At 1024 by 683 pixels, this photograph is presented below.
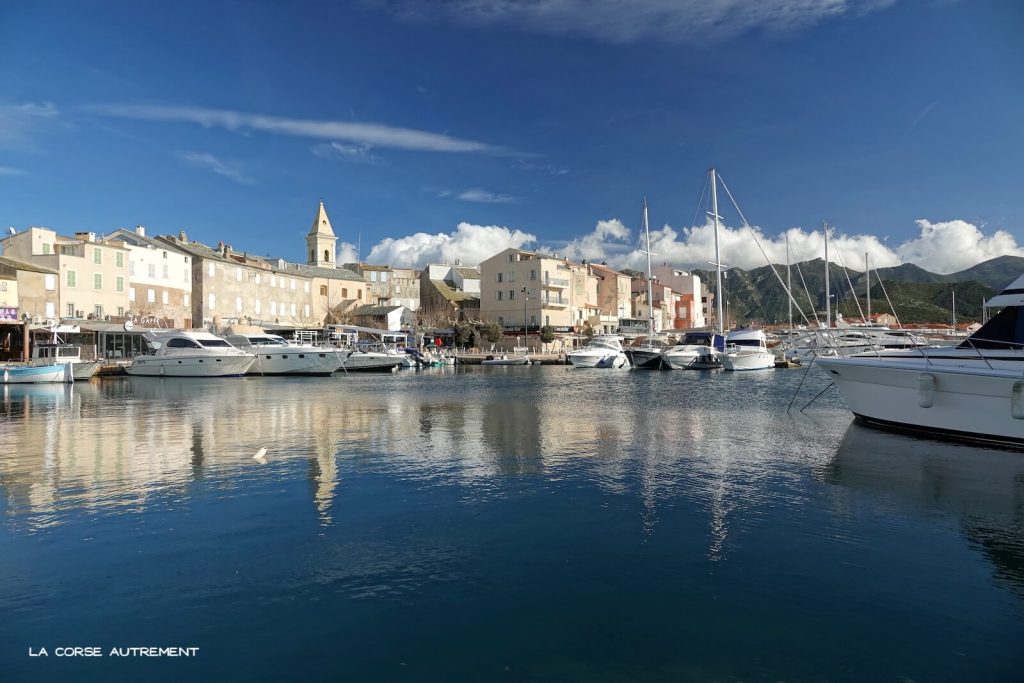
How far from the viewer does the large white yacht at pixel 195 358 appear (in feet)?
164

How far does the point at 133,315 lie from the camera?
61.9 metres

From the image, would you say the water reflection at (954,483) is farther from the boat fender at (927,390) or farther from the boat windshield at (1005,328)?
the boat windshield at (1005,328)

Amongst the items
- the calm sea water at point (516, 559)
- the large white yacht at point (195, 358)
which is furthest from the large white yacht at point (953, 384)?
the large white yacht at point (195, 358)

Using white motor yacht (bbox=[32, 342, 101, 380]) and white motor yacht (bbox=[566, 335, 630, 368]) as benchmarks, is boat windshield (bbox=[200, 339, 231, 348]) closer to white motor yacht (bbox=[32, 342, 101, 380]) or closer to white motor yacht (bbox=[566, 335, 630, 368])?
white motor yacht (bbox=[32, 342, 101, 380])

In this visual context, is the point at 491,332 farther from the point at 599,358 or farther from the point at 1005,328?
the point at 1005,328

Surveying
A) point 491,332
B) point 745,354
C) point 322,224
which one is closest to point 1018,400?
point 745,354

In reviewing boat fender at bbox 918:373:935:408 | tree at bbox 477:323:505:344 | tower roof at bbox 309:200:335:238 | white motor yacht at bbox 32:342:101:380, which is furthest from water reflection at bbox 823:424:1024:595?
tower roof at bbox 309:200:335:238

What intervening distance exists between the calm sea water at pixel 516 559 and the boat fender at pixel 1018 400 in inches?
42.6

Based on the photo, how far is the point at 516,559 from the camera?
29.3 ft

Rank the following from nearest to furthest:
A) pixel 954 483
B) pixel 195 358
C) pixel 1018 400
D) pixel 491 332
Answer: pixel 954 483 < pixel 1018 400 < pixel 195 358 < pixel 491 332

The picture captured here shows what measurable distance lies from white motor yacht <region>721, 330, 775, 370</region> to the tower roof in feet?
210

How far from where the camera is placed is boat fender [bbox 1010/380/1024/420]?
16297 mm

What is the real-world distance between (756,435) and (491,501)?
37.4 ft

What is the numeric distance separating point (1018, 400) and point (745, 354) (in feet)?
148
